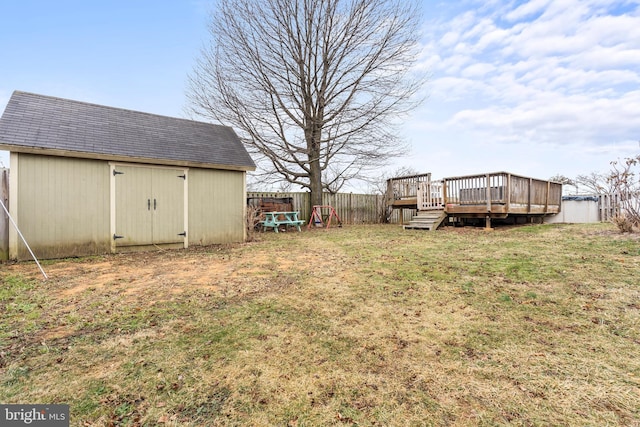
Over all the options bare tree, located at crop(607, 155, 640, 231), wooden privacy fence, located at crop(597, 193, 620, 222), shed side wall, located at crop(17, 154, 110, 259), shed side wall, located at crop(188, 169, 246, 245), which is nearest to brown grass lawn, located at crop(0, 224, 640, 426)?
shed side wall, located at crop(17, 154, 110, 259)

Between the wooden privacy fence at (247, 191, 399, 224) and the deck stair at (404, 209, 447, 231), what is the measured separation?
3866 mm

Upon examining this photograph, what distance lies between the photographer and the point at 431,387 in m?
1.66

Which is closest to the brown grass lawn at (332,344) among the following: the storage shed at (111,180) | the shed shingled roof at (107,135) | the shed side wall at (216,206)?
the storage shed at (111,180)

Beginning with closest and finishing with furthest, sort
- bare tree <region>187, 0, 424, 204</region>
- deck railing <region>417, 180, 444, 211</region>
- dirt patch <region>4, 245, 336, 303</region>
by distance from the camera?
1. dirt patch <region>4, 245, 336, 303</region>
2. deck railing <region>417, 180, 444, 211</region>
3. bare tree <region>187, 0, 424, 204</region>

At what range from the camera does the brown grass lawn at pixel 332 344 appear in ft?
4.91

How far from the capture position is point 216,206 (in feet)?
24.9

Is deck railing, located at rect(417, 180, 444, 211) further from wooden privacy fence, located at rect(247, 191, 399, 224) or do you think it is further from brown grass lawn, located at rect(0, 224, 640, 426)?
brown grass lawn, located at rect(0, 224, 640, 426)

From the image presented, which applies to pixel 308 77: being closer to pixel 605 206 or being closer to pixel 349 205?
pixel 349 205

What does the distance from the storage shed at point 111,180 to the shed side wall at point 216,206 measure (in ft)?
0.09

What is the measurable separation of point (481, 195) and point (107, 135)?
10433 mm

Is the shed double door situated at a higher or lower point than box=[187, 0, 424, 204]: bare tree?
lower

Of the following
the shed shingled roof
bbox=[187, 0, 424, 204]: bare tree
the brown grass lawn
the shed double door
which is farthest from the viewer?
bbox=[187, 0, 424, 204]: bare tree

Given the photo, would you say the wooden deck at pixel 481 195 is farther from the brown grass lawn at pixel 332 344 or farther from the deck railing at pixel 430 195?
the brown grass lawn at pixel 332 344

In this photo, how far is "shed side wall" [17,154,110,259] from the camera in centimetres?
535
